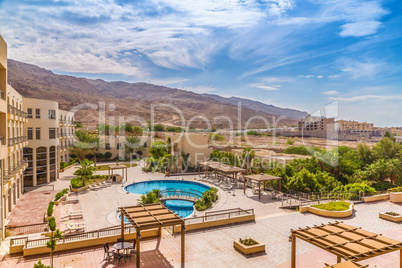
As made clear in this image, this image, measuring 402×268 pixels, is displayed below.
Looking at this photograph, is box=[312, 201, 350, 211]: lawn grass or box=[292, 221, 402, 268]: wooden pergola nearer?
box=[292, 221, 402, 268]: wooden pergola

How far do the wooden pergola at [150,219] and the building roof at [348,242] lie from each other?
4814 mm

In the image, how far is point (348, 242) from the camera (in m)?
9.33

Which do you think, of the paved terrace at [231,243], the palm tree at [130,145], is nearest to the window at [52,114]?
the paved terrace at [231,243]

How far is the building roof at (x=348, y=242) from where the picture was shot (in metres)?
8.72

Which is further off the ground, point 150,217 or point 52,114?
point 52,114

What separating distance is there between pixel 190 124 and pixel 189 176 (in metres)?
103

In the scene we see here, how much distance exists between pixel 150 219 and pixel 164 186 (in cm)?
1975

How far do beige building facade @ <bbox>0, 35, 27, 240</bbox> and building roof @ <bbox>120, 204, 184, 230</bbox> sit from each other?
24.9ft

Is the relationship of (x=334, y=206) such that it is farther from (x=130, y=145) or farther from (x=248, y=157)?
(x=130, y=145)

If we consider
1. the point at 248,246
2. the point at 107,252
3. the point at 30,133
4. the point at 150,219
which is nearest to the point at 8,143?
the point at 30,133

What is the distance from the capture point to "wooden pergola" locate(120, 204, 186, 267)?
1080 centimetres

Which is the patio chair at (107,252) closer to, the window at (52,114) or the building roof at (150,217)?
the building roof at (150,217)

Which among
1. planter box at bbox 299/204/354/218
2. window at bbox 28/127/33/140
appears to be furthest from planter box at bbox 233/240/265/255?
window at bbox 28/127/33/140

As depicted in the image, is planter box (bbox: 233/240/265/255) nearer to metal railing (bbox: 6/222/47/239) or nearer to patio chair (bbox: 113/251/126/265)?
patio chair (bbox: 113/251/126/265)
